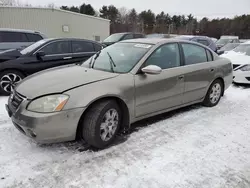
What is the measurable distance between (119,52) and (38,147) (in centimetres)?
201

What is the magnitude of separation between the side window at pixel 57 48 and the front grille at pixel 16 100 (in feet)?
10.4

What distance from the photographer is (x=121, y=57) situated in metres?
3.74

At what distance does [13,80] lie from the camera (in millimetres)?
5398

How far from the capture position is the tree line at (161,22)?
5253 centimetres

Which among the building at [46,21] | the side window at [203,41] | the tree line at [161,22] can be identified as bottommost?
the side window at [203,41]

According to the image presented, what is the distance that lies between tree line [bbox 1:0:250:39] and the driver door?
143ft

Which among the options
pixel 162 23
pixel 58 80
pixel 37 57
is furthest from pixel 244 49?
pixel 162 23

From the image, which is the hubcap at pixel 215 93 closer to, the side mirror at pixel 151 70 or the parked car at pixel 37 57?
the side mirror at pixel 151 70

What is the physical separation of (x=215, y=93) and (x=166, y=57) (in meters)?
1.78

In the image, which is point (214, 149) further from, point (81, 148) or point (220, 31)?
point (220, 31)

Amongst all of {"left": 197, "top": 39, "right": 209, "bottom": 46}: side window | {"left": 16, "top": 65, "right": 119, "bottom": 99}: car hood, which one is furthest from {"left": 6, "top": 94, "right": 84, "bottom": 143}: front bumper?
{"left": 197, "top": 39, "right": 209, "bottom": 46}: side window

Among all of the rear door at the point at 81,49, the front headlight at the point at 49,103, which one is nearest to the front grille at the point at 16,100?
the front headlight at the point at 49,103

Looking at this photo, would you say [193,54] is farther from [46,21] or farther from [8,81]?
[46,21]

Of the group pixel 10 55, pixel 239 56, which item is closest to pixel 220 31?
pixel 239 56
